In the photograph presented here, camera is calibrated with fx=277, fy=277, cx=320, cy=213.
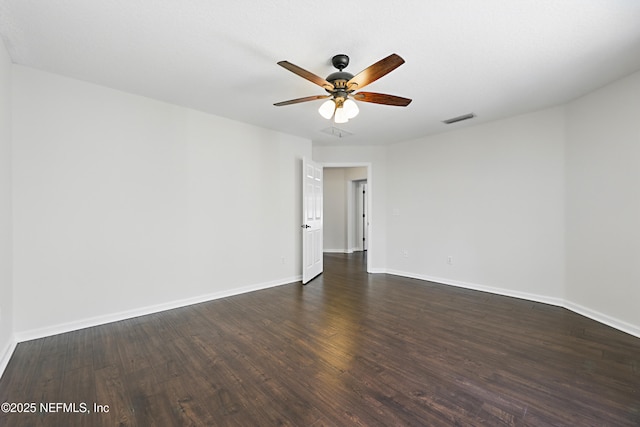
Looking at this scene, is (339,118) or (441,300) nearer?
(339,118)

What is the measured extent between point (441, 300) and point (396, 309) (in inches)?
31.7

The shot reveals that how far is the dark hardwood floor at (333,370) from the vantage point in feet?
5.48

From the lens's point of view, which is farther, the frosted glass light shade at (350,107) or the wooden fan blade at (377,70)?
the frosted glass light shade at (350,107)

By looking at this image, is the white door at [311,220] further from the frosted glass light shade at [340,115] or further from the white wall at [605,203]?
the white wall at [605,203]

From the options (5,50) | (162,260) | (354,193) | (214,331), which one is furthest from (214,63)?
(354,193)


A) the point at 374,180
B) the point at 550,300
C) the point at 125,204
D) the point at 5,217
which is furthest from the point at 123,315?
the point at 550,300

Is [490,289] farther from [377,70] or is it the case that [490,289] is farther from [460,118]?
[377,70]

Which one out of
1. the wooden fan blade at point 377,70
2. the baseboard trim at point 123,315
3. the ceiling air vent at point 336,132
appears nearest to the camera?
the wooden fan blade at point 377,70

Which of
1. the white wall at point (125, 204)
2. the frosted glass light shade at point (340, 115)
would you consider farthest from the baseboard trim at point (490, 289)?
the frosted glass light shade at point (340, 115)

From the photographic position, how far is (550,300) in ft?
12.0

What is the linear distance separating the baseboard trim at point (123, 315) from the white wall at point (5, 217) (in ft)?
0.62

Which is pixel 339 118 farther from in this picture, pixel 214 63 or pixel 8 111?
pixel 8 111

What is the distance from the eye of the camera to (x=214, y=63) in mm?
2518

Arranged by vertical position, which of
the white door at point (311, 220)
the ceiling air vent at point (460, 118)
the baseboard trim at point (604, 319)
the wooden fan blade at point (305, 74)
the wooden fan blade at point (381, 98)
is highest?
the ceiling air vent at point (460, 118)
